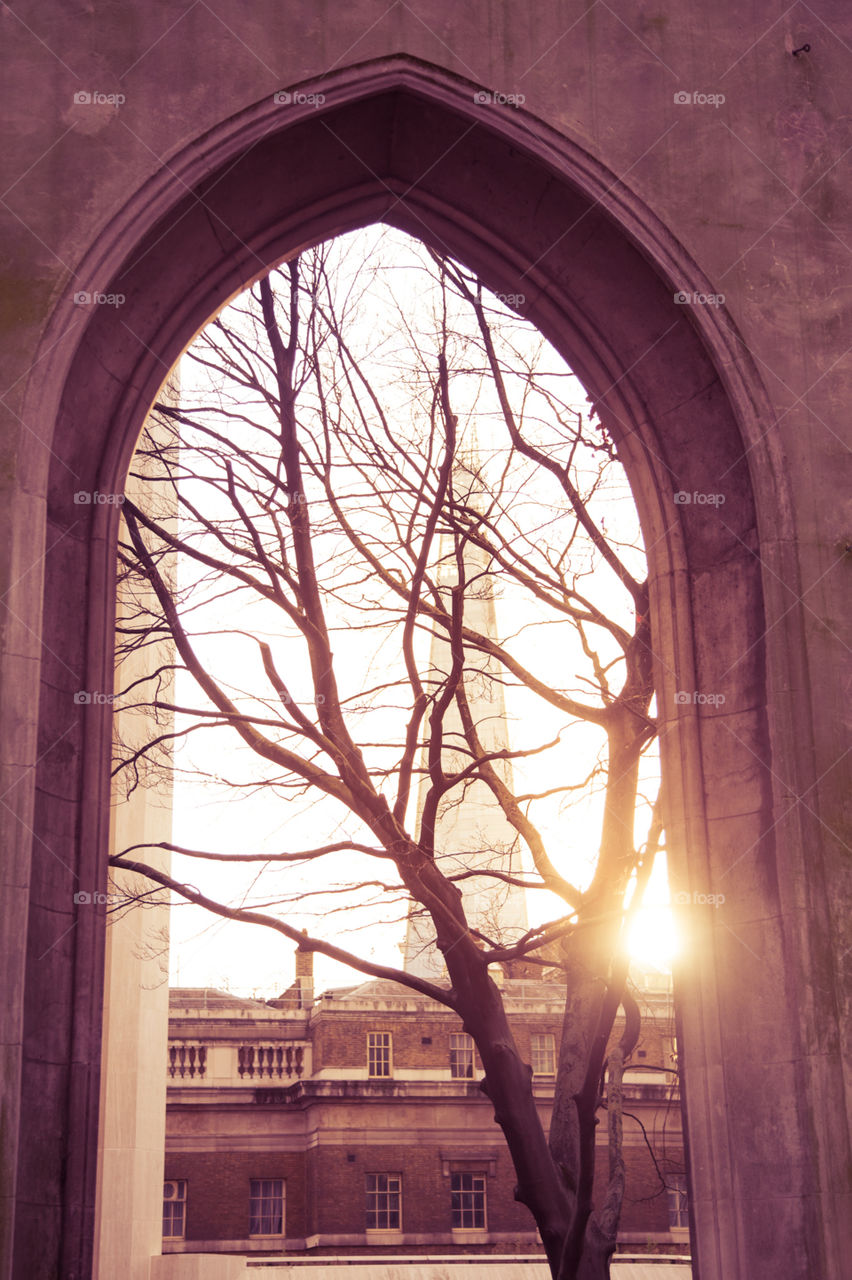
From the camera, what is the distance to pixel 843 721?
305 inches

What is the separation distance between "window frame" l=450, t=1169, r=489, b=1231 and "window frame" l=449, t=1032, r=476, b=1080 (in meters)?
2.83

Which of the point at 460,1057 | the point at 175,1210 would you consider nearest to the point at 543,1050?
the point at 460,1057

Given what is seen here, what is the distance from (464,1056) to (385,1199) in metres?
4.69

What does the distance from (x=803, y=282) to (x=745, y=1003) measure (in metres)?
4.13

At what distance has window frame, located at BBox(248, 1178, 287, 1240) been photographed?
3888 cm

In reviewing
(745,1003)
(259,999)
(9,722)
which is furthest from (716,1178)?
(259,999)
